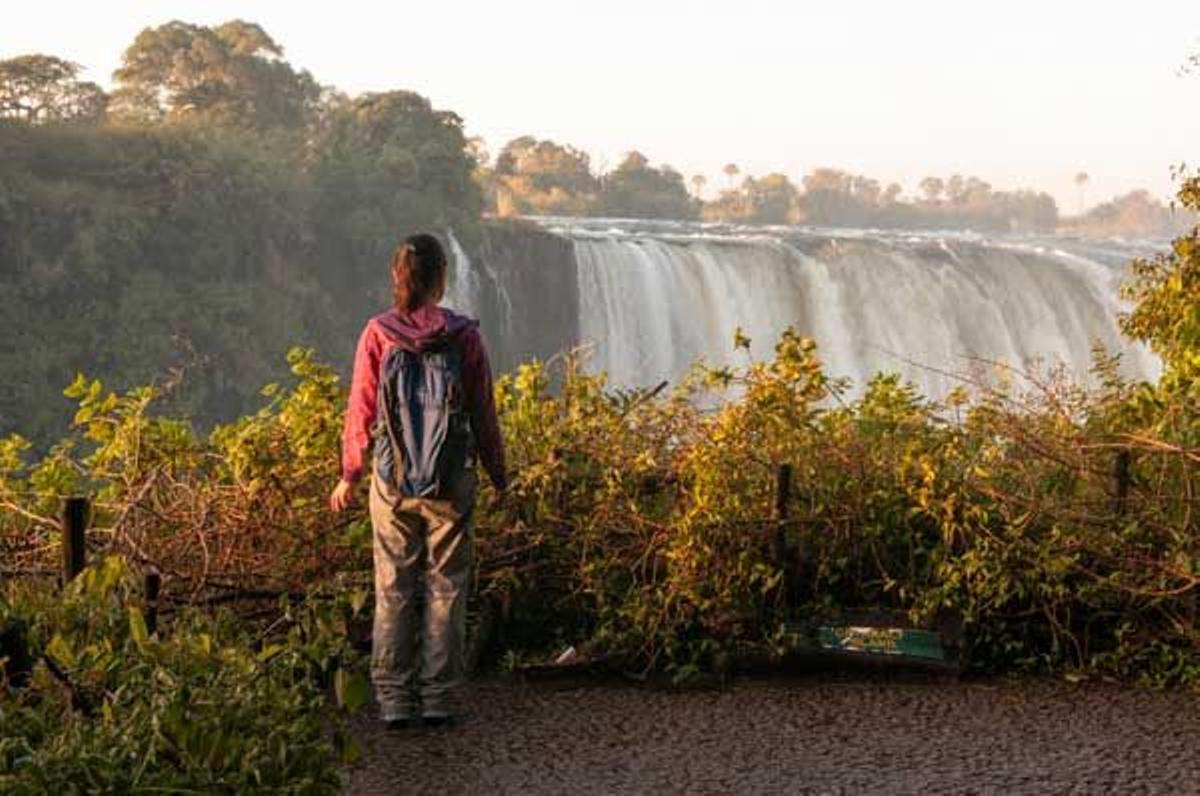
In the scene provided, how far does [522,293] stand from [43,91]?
1748 cm

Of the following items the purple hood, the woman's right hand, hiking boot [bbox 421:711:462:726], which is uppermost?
the purple hood

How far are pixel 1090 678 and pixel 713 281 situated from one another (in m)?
35.1

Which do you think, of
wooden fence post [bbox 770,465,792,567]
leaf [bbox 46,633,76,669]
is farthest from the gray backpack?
leaf [bbox 46,633,76,669]

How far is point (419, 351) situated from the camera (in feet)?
18.7

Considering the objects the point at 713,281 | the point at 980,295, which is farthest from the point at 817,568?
the point at 980,295

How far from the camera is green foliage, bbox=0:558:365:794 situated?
11.2 feet

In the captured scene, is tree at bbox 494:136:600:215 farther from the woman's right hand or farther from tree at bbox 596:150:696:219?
the woman's right hand

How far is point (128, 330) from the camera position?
43.4 metres

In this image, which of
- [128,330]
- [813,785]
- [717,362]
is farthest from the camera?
[128,330]

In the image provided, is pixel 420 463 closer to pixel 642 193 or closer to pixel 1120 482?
pixel 1120 482

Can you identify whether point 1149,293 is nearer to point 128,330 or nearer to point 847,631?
point 847,631

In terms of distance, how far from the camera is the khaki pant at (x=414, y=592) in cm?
579

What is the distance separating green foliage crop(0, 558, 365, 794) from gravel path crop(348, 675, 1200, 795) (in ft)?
4.05

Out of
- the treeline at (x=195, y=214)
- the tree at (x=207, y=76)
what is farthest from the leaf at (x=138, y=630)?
the tree at (x=207, y=76)
